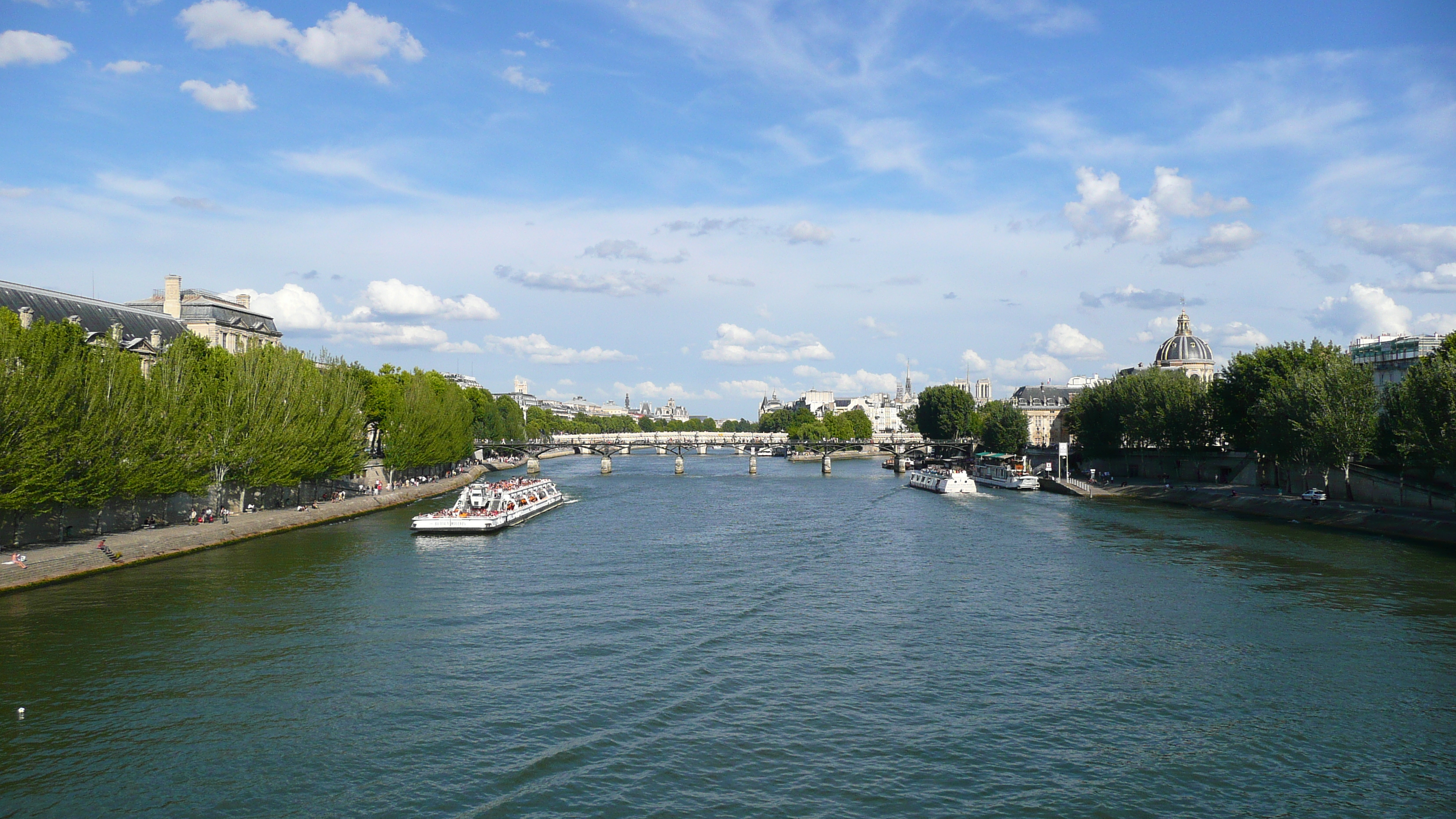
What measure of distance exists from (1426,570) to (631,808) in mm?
39571

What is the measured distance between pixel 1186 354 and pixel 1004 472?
53455 millimetres

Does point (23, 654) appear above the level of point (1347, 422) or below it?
below

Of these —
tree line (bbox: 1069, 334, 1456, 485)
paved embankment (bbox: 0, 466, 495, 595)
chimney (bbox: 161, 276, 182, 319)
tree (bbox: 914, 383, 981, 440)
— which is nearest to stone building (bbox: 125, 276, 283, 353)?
chimney (bbox: 161, 276, 182, 319)

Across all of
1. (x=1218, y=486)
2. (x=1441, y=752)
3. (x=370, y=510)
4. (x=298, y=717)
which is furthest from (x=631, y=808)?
(x=1218, y=486)

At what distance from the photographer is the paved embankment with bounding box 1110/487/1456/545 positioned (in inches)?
1944

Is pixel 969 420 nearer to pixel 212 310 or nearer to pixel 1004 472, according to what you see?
pixel 1004 472

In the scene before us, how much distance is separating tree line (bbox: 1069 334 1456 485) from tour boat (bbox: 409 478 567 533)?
51918mm

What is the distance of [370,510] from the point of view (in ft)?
227

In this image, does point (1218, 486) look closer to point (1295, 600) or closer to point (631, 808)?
point (1295, 600)

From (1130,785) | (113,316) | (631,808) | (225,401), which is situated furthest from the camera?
(113,316)

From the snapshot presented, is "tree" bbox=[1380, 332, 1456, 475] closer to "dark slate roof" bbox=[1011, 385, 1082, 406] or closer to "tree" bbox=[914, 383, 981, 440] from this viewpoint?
"tree" bbox=[914, 383, 981, 440]

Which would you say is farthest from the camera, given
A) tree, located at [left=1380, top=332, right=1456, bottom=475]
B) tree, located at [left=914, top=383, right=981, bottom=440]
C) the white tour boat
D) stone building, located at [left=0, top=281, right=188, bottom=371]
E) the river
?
tree, located at [left=914, top=383, right=981, bottom=440]

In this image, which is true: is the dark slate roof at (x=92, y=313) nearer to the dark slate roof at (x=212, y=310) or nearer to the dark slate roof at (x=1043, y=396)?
the dark slate roof at (x=212, y=310)

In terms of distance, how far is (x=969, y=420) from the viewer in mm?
145125
